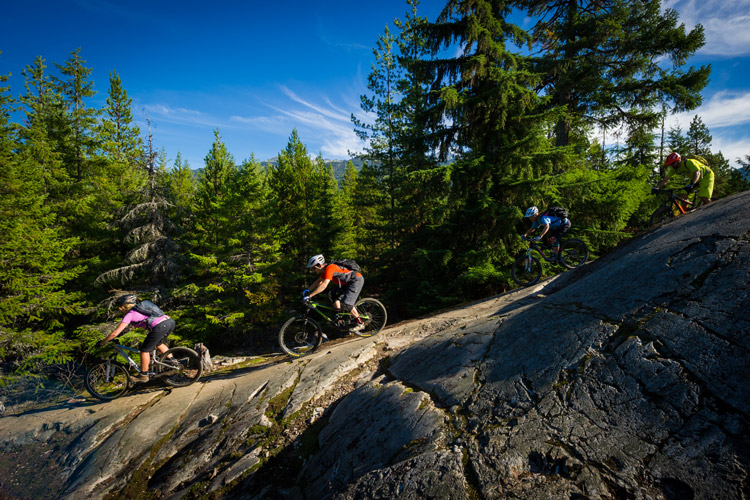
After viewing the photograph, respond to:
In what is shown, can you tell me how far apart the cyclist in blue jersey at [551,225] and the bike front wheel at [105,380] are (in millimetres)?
12391

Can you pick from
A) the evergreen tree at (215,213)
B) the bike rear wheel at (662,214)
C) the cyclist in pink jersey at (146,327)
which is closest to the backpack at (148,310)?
the cyclist in pink jersey at (146,327)

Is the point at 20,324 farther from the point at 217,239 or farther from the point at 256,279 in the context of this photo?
the point at 256,279

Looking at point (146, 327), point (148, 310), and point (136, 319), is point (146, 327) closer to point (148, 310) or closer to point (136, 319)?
point (136, 319)

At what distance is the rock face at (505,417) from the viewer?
2551mm

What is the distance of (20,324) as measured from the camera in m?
13.9

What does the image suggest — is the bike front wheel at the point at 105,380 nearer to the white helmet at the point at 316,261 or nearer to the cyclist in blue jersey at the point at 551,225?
the white helmet at the point at 316,261

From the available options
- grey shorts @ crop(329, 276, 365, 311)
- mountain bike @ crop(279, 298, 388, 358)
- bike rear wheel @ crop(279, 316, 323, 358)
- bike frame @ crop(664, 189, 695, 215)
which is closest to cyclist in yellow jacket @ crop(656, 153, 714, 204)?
bike frame @ crop(664, 189, 695, 215)

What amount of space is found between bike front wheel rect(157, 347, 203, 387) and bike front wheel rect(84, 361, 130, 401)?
0.99 m

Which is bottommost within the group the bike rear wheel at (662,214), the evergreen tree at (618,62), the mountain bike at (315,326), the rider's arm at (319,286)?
the mountain bike at (315,326)

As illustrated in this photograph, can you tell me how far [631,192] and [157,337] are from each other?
16.5 meters

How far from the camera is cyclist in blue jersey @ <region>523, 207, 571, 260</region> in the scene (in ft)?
30.2

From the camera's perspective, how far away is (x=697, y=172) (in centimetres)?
778

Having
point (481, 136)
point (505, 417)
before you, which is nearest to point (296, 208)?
point (481, 136)

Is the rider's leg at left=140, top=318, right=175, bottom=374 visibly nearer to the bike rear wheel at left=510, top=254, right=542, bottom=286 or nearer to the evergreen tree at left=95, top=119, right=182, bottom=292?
the bike rear wheel at left=510, top=254, right=542, bottom=286
